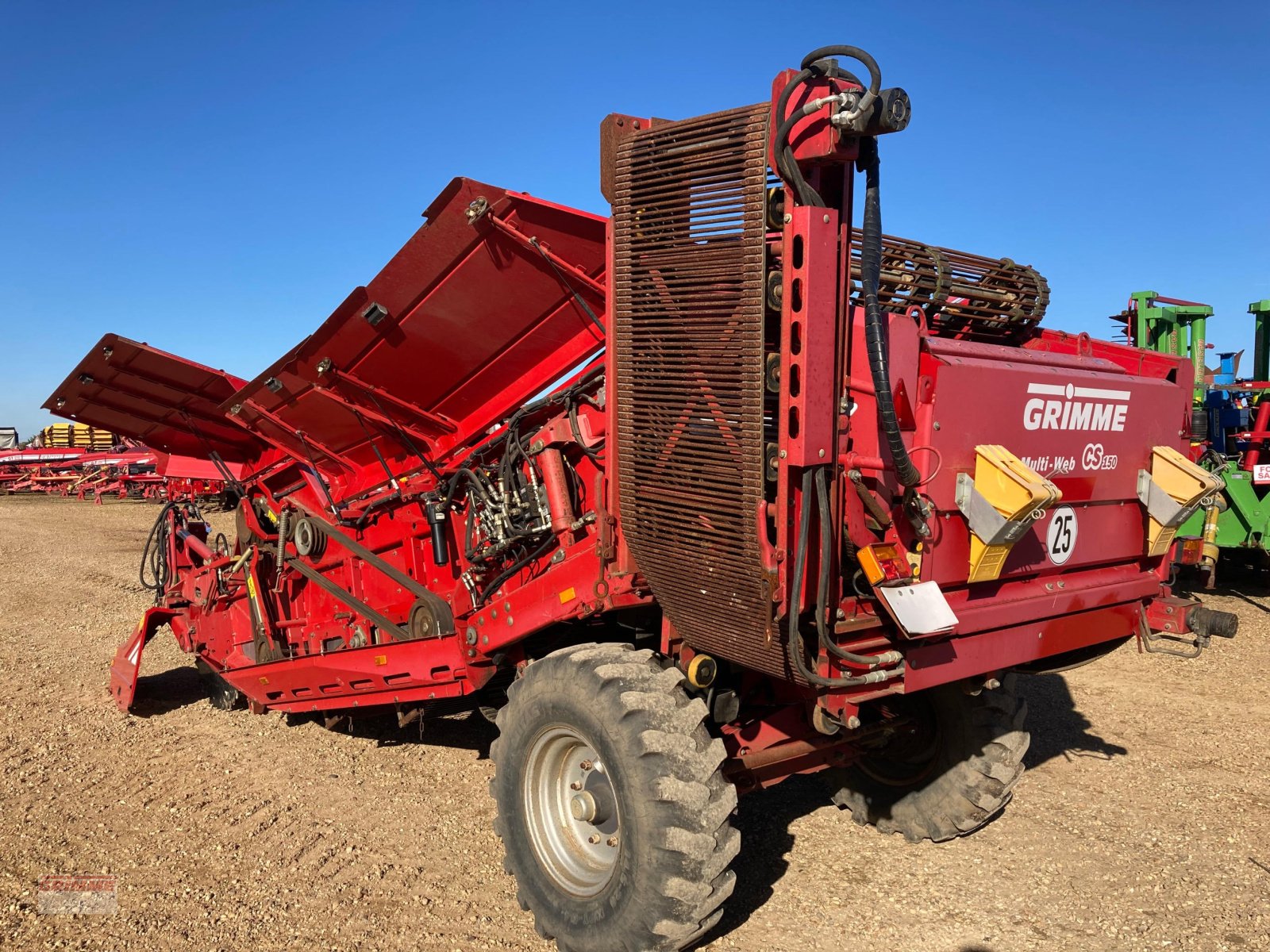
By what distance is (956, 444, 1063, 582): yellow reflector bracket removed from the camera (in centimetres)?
306

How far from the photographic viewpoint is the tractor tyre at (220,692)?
6484 millimetres

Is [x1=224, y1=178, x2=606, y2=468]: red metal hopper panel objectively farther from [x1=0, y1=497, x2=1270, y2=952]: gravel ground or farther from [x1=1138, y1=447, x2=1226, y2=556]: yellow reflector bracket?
[x1=1138, y1=447, x2=1226, y2=556]: yellow reflector bracket

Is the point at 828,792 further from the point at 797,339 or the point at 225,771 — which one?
the point at 225,771

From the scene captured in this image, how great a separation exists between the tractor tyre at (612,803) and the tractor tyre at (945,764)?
1.31 m

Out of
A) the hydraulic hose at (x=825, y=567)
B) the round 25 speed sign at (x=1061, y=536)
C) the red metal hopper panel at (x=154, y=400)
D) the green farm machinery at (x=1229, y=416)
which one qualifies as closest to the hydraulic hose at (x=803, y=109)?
the hydraulic hose at (x=825, y=567)

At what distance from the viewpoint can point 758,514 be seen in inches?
113

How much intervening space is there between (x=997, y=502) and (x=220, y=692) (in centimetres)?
563

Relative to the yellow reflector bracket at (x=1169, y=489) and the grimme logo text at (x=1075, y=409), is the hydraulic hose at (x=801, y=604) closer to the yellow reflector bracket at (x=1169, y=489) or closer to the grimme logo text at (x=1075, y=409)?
the grimme logo text at (x=1075, y=409)

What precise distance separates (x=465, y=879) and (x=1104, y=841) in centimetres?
297

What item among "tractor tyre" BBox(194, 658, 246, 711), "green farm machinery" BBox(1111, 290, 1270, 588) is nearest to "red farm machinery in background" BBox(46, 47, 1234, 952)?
"tractor tyre" BBox(194, 658, 246, 711)

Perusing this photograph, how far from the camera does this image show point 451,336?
432 centimetres

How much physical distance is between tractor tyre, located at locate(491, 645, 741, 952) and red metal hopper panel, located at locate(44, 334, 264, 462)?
131 inches

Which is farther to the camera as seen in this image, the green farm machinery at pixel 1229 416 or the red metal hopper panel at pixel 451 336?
the green farm machinery at pixel 1229 416

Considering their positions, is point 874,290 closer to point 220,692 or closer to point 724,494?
point 724,494
